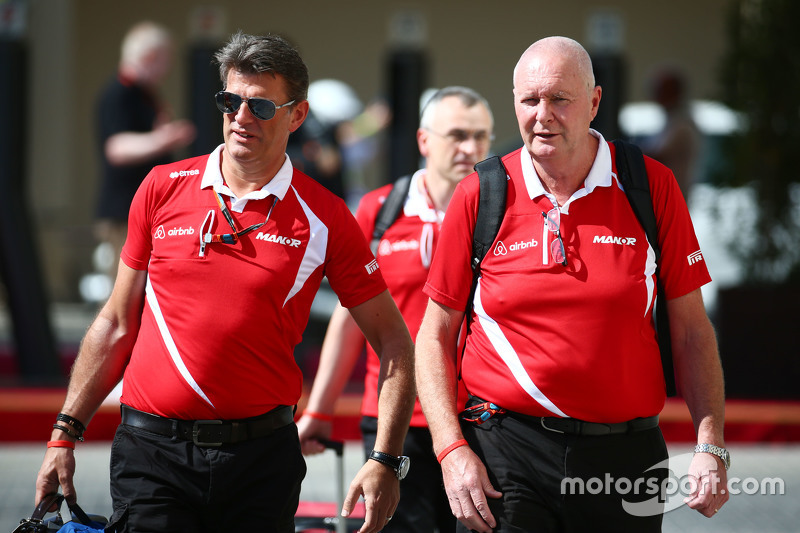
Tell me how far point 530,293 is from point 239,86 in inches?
43.8

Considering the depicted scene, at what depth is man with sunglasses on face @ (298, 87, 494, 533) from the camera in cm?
427

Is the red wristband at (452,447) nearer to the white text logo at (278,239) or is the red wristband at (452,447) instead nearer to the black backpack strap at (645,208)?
the black backpack strap at (645,208)

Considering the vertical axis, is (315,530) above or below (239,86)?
below

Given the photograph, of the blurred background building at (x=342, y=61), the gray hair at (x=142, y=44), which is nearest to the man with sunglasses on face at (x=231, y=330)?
the gray hair at (x=142, y=44)

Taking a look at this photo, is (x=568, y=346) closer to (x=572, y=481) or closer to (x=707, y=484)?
(x=572, y=481)

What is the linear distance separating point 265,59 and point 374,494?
1.39m

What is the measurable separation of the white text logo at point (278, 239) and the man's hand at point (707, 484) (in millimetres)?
1369

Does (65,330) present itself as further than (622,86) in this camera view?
Yes

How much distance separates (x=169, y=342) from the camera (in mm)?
3273

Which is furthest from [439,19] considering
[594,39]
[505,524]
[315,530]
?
[505,524]

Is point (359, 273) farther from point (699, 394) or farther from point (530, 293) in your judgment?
point (699, 394)

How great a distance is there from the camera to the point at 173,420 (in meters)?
3.25

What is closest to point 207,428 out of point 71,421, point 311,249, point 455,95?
point 71,421

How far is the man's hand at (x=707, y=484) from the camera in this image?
313cm
